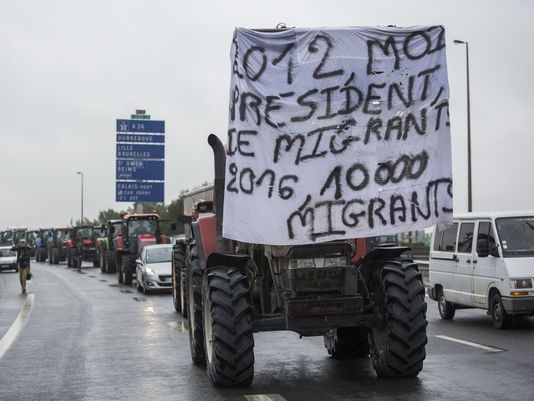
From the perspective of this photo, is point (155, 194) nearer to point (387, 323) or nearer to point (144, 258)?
point (144, 258)

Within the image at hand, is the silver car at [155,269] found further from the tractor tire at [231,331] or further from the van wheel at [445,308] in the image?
the tractor tire at [231,331]

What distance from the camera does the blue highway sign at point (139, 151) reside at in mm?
47469

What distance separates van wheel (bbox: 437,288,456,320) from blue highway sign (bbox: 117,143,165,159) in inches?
1231

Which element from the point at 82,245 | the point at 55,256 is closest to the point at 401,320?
the point at 82,245

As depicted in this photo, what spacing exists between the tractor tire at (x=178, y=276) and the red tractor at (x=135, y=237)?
40.5 feet

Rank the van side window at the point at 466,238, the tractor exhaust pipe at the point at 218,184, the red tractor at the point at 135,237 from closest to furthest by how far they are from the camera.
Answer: the tractor exhaust pipe at the point at 218,184, the van side window at the point at 466,238, the red tractor at the point at 135,237

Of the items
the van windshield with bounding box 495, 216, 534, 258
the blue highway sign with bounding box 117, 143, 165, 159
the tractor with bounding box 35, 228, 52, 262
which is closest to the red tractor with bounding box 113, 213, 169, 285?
the blue highway sign with bounding box 117, 143, 165, 159

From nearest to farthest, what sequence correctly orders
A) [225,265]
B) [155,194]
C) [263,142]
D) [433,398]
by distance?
1. [433,398]
2. [263,142]
3. [225,265]
4. [155,194]

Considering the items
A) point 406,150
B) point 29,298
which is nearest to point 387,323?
point 406,150

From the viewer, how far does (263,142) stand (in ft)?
31.3

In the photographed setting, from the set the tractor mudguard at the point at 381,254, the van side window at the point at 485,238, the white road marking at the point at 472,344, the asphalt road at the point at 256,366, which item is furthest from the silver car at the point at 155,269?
the tractor mudguard at the point at 381,254

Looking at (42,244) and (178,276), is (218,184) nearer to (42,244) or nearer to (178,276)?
(178,276)

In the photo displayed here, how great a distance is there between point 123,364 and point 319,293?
3.67 meters

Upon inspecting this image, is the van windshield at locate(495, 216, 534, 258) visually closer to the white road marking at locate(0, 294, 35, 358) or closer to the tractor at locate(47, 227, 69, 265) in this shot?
the white road marking at locate(0, 294, 35, 358)
